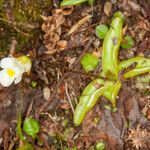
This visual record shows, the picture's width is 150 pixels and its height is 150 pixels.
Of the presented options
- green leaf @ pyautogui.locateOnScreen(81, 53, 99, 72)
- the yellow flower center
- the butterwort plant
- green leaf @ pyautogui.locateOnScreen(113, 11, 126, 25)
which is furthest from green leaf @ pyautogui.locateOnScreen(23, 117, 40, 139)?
green leaf @ pyautogui.locateOnScreen(113, 11, 126, 25)

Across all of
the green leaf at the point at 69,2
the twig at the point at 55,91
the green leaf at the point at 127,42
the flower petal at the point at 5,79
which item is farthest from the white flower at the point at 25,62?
the green leaf at the point at 127,42

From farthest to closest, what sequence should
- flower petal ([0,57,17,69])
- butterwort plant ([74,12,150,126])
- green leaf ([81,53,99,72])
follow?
green leaf ([81,53,99,72])
butterwort plant ([74,12,150,126])
flower petal ([0,57,17,69])

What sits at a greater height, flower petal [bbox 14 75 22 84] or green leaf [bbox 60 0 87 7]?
green leaf [bbox 60 0 87 7]

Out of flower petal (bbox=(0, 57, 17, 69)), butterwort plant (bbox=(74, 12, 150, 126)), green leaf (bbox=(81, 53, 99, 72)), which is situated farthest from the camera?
green leaf (bbox=(81, 53, 99, 72))

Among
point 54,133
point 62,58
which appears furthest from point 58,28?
point 54,133

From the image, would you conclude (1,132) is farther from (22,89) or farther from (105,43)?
(105,43)

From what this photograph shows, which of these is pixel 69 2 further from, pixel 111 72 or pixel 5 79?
pixel 5 79

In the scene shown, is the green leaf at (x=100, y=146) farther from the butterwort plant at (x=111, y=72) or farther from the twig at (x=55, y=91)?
the twig at (x=55, y=91)

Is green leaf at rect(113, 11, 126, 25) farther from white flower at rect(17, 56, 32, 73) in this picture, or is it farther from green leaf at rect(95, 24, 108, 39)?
white flower at rect(17, 56, 32, 73)
